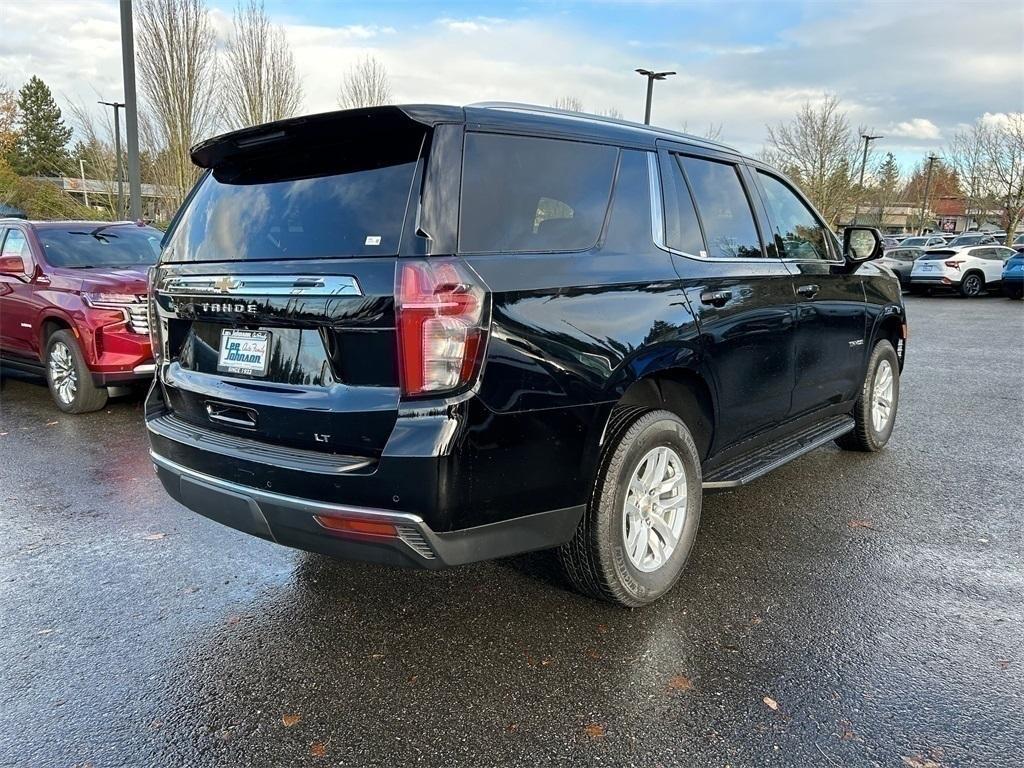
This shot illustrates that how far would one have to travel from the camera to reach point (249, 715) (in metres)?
2.48

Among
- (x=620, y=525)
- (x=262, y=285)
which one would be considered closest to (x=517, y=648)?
(x=620, y=525)

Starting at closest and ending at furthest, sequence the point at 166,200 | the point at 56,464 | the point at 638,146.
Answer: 1. the point at 638,146
2. the point at 56,464
3. the point at 166,200

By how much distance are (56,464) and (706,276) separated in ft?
14.8

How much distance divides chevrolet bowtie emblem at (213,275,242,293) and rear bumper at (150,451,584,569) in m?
0.70

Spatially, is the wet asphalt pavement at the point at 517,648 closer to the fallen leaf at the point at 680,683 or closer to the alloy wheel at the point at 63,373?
the fallen leaf at the point at 680,683

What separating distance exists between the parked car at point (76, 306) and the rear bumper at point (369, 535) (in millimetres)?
4173

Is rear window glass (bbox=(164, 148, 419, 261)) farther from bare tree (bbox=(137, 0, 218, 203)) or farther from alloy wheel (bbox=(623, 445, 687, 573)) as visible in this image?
bare tree (bbox=(137, 0, 218, 203))

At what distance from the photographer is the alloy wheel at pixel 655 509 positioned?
10.1 feet

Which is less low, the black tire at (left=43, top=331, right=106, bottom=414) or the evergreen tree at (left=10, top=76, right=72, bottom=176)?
the evergreen tree at (left=10, top=76, right=72, bottom=176)

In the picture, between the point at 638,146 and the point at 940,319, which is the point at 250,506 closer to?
the point at 638,146

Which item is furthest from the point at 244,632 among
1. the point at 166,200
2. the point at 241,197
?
→ the point at 166,200

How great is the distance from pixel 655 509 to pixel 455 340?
131 cm

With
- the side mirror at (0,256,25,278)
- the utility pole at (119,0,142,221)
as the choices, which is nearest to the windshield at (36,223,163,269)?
the side mirror at (0,256,25,278)

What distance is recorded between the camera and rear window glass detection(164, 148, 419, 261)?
8.32 feet
